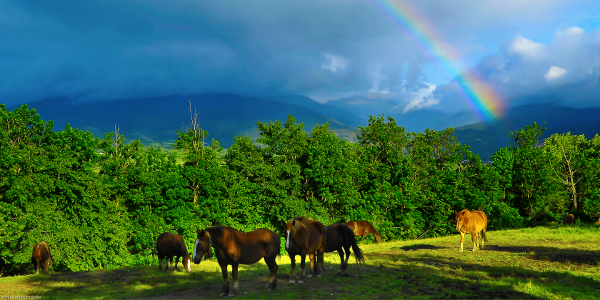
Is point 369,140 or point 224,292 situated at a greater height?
point 369,140

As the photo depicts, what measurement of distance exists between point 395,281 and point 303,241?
3.55 m

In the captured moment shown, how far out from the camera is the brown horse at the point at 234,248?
462 inches

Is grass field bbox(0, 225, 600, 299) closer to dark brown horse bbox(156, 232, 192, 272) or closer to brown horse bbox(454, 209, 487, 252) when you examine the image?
dark brown horse bbox(156, 232, 192, 272)

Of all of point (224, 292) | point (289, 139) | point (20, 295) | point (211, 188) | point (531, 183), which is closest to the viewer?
point (224, 292)

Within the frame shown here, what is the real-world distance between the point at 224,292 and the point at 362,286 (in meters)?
4.60

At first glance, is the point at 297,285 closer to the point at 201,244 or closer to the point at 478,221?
the point at 201,244

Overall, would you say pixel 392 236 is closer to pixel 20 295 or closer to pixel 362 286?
pixel 362 286

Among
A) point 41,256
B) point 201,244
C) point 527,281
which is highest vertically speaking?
point 201,244

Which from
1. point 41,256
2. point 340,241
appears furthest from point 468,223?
point 41,256

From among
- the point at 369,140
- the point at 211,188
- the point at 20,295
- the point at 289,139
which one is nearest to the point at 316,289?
the point at 20,295

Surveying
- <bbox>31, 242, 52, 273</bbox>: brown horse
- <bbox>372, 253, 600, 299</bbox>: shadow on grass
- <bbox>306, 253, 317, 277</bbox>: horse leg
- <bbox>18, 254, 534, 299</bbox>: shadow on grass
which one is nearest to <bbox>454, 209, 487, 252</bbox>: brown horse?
<bbox>372, 253, 600, 299</bbox>: shadow on grass

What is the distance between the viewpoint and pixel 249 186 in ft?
113

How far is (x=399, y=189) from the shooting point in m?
41.0

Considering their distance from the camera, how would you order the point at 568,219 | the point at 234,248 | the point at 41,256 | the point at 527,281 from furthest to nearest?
A: the point at 568,219
the point at 41,256
the point at 527,281
the point at 234,248
